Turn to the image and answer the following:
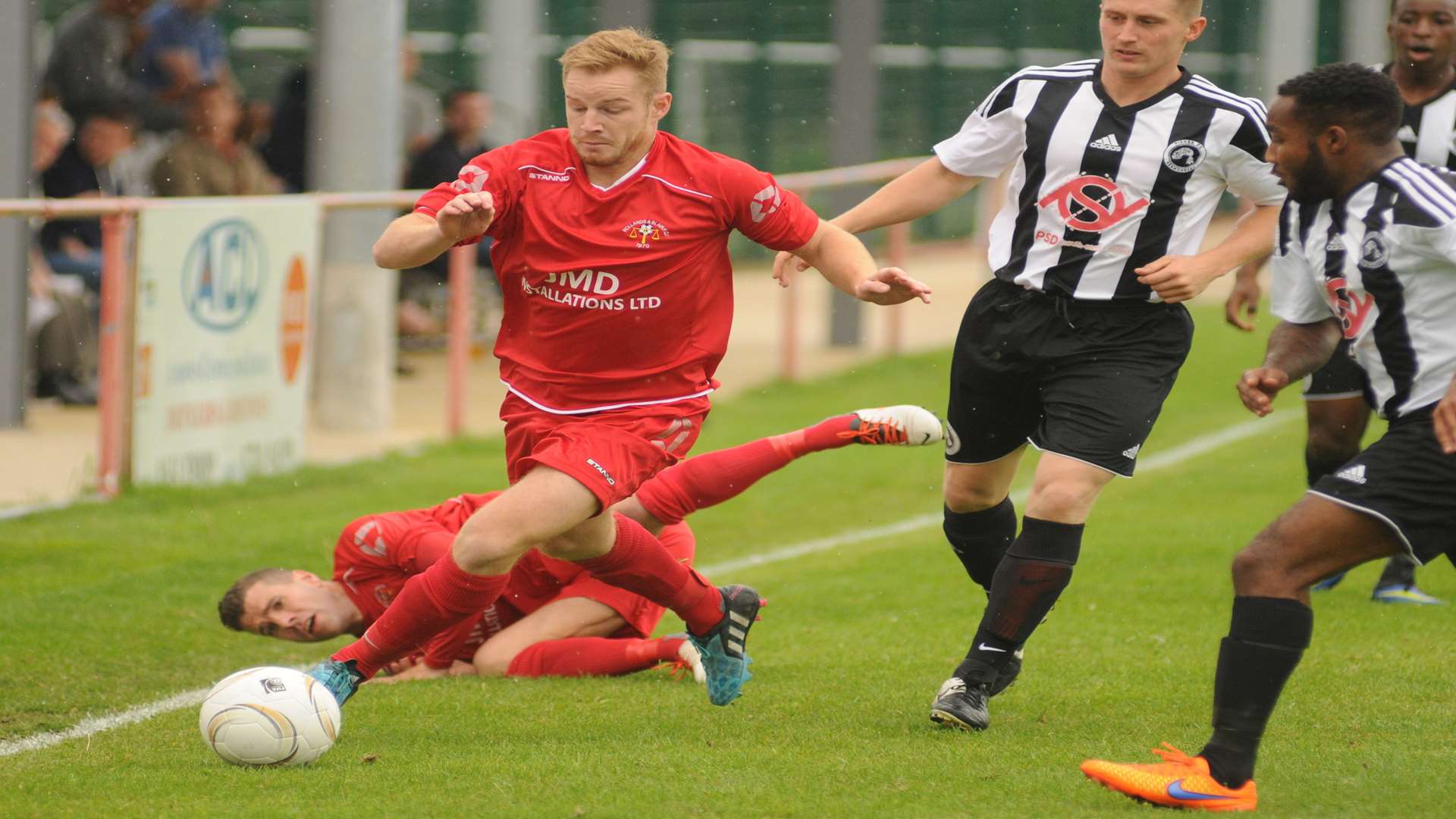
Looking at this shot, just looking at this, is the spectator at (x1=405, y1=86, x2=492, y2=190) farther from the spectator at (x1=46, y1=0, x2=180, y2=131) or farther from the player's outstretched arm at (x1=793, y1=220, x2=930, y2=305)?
the player's outstretched arm at (x1=793, y1=220, x2=930, y2=305)

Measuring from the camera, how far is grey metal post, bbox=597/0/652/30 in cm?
1535

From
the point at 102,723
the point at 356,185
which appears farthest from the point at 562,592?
the point at 356,185

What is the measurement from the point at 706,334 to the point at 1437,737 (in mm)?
2182

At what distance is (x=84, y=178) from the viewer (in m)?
11.0

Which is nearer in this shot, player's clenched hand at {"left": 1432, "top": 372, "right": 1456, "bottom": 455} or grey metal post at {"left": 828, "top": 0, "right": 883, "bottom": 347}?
player's clenched hand at {"left": 1432, "top": 372, "right": 1456, "bottom": 455}

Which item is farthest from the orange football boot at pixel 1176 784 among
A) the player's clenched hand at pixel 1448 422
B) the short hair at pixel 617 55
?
the short hair at pixel 617 55

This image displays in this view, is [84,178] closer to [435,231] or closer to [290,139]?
[290,139]

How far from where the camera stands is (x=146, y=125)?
1214 cm

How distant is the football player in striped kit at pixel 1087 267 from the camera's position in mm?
4762

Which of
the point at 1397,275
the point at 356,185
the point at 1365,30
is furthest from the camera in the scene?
the point at 1365,30

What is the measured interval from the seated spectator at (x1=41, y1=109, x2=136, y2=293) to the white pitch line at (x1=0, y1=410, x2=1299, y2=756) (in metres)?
5.27

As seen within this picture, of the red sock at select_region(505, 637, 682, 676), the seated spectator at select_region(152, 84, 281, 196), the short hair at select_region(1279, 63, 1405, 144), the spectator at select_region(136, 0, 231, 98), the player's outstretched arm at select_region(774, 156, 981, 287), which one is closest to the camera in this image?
the short hair at select_region(1279, 63, 1405, 144)

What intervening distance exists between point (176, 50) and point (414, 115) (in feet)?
10.3

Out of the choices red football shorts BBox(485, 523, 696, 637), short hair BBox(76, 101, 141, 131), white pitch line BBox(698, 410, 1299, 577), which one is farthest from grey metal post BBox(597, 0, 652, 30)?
red football shorts BBox(485, 523, 696, 637)
